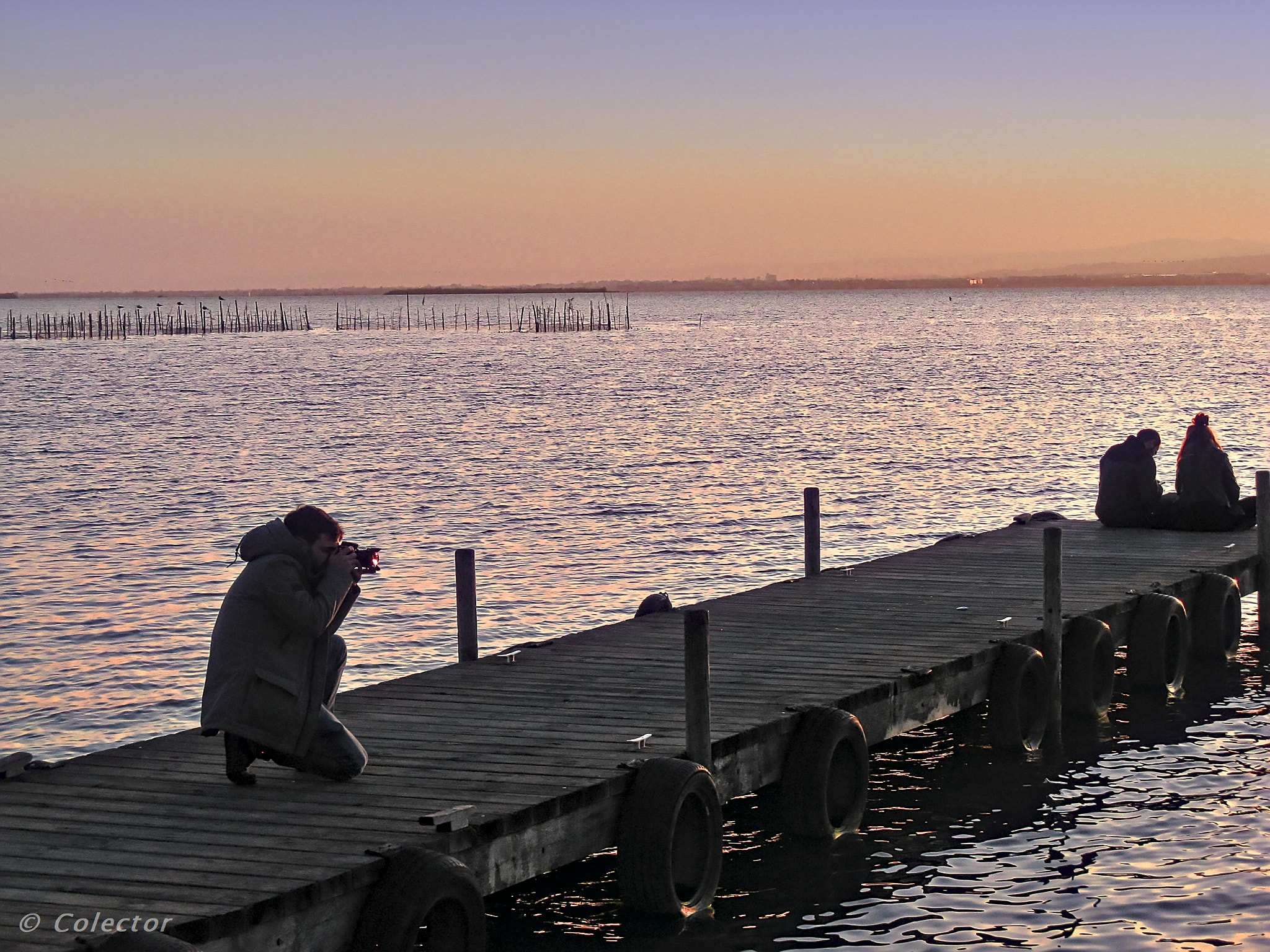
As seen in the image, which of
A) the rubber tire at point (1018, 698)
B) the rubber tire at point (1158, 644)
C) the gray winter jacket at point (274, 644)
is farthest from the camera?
the rubber tire at point (1158, 644)

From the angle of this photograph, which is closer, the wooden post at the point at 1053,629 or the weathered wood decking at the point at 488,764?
the weathered wood decking at the point at 488,764

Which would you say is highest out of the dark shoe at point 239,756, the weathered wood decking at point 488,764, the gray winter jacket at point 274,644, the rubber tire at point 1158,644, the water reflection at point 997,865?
the gray winter jacket at point 274,644

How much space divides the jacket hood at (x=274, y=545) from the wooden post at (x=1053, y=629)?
289 inches

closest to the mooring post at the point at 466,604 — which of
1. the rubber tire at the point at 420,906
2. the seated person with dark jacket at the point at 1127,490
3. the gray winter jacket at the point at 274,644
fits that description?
the gray winter jacket at the point at 274,644

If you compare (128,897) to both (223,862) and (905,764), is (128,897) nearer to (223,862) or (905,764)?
(223,862)

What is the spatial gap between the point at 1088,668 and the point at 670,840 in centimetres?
646

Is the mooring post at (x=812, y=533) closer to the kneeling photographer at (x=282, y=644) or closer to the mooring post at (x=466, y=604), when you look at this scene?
the mooring post at (x=466, y=604)

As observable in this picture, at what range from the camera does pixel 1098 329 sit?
171m

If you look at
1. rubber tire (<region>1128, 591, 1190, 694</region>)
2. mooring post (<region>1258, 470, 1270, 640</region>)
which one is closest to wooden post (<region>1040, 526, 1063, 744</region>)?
rubber tire (<region>1128, 591, 1190, 694</region>)

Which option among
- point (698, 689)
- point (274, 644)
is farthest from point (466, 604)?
point (274, 644)

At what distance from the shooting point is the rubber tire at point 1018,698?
13.3 m

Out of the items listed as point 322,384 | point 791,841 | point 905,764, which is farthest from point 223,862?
point 322,384

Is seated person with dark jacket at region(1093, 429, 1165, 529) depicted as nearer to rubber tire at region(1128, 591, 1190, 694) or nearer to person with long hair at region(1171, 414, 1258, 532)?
person with long hair at region(1171, 414, 1258, 532)

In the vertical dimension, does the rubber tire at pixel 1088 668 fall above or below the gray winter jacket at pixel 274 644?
below
